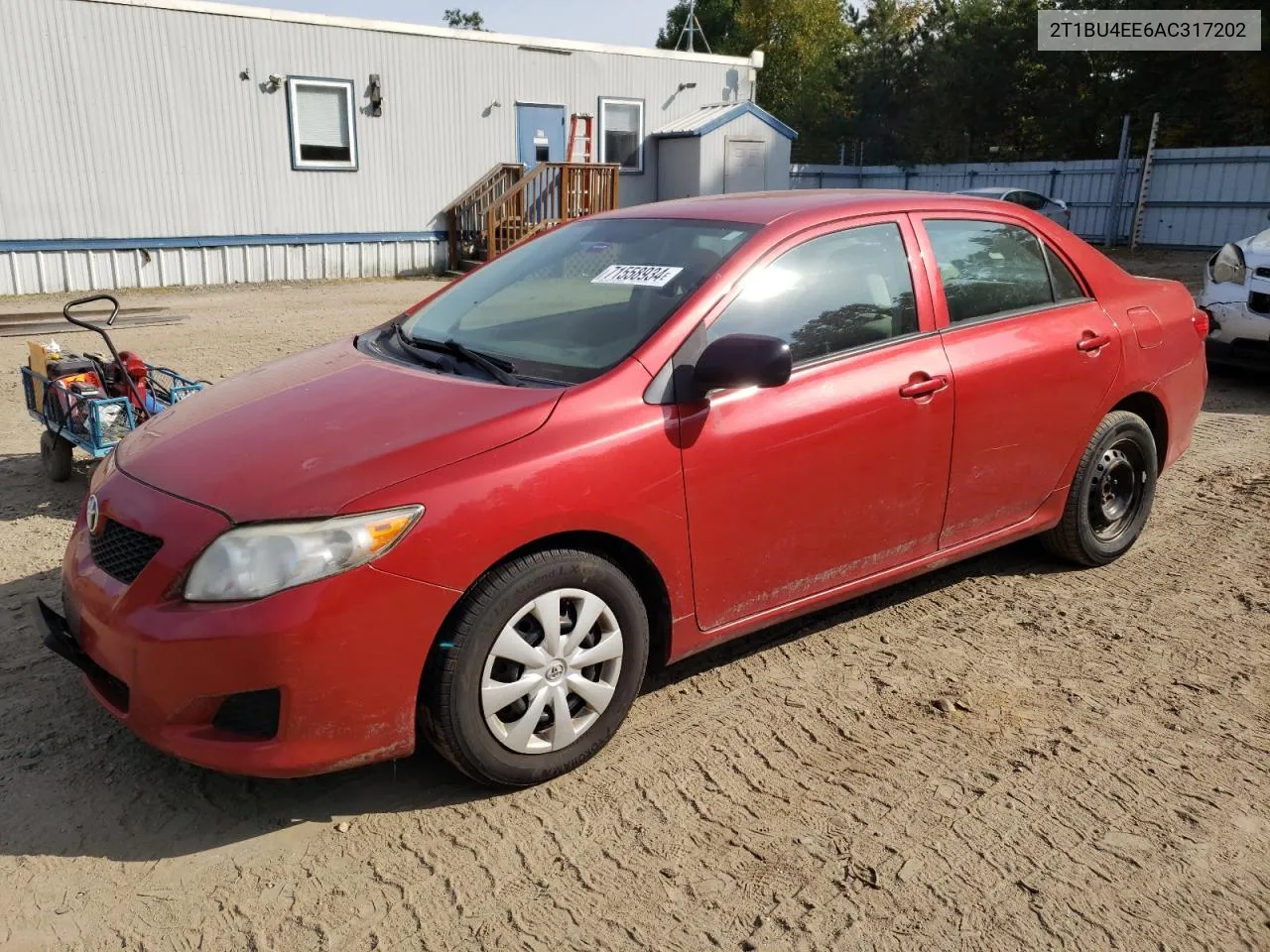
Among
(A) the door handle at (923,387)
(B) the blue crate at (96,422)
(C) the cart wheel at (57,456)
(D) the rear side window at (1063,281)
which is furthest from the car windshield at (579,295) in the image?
(C) the cart wheel at (57,456)

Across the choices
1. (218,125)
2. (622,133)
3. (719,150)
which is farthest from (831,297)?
(622,133)

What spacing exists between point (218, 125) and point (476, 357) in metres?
14.6

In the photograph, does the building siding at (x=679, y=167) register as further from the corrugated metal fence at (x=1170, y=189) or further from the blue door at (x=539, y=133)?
the corrugated metal fence at (x=1170, y=189)

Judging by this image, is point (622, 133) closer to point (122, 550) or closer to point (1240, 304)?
point (1240, 304)

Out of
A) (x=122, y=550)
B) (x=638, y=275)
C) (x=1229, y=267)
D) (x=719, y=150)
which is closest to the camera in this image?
(x=122, y=550)

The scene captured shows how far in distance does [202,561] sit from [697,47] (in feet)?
206

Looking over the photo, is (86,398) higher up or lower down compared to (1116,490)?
higher up

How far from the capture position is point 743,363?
304cm

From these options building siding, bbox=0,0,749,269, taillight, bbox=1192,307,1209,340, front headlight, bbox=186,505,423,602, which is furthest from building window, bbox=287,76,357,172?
front headlight, bbox=186,505,423,602

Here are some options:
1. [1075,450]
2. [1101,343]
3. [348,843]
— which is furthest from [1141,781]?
[348,843]

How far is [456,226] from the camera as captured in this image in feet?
61.7

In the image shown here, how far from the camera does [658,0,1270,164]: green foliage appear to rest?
2861 cm

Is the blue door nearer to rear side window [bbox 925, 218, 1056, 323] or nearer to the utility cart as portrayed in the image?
the utility cart

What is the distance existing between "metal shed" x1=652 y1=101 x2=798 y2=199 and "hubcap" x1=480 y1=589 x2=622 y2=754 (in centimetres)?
1814
